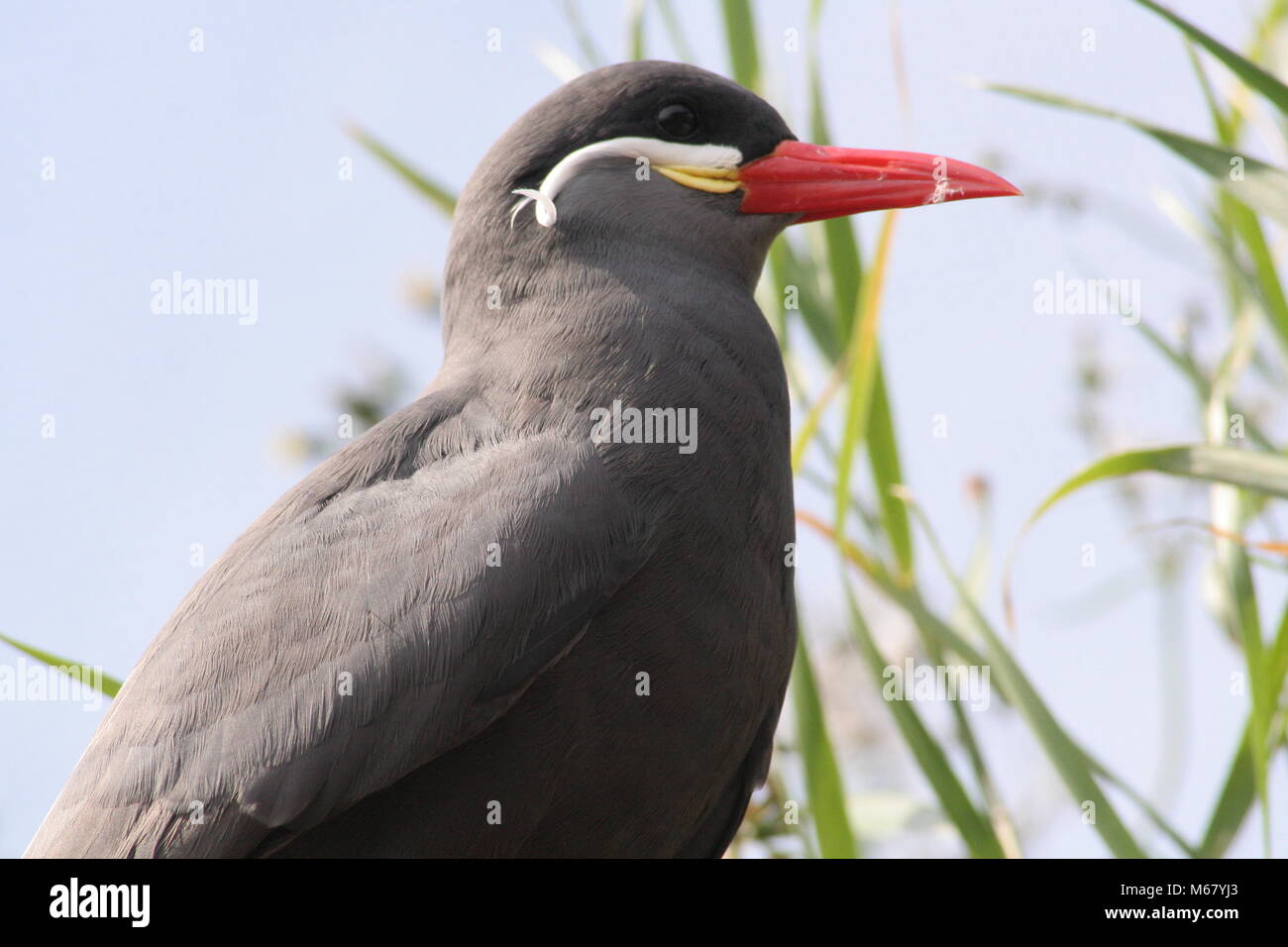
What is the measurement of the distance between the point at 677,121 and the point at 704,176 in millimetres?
127

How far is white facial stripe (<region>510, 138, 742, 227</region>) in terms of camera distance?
9.50 ft

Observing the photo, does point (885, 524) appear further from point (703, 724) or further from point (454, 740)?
point (454, 740)

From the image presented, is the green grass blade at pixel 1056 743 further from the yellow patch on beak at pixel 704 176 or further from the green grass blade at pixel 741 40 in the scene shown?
the green grass blade at pixel 741 40

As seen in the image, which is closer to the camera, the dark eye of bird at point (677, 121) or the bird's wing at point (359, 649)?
the bird's wing at point (359, 649)

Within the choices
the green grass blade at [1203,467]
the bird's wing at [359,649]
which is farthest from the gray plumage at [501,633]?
the green grass blade at [1203,467]

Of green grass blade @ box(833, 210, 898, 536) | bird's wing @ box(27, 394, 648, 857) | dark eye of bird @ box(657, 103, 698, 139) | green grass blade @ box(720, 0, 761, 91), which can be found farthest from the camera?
green grass blade @ box(720, 0, 761, 91)

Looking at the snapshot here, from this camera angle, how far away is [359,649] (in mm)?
2438

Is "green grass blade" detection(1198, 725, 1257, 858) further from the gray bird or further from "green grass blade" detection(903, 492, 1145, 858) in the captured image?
the gray bird

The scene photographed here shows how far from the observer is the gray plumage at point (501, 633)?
240 centimetres

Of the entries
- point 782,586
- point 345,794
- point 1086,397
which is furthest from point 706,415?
point 1086,397
